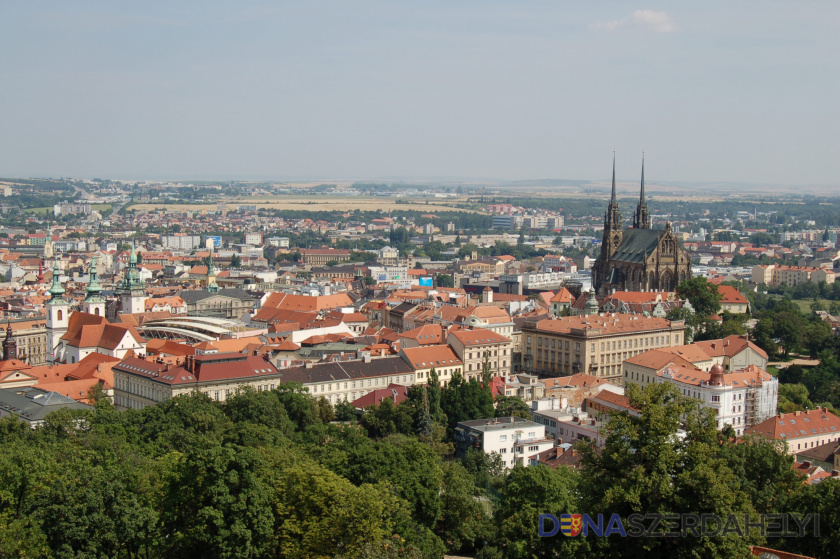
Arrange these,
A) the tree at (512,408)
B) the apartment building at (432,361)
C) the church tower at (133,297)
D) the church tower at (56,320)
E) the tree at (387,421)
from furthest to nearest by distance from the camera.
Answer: the church tower at (133,297) → the church tower at (56,320) → the apartment building at (432,361) → the tree at (512,408) → the tree at (387,421)

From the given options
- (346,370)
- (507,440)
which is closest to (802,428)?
(507,440)

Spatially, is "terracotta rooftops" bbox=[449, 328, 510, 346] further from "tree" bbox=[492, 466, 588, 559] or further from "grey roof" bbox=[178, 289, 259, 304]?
"grey roof" bbox=[178, 289, 259, 304]

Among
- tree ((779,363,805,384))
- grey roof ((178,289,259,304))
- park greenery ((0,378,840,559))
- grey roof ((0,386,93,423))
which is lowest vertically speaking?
tree ((779,363,805,384))

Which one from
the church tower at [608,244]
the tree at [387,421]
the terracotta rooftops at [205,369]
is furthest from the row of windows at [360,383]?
the church tower at [608,244]

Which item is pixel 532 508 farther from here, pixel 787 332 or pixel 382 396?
pixel 787 332

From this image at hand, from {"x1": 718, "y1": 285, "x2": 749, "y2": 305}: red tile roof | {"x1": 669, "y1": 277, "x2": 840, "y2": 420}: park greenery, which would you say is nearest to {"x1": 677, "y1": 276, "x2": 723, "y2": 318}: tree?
{"x1": 669, "y1": 277, "x2": 840, "y2": 420}: park greenery

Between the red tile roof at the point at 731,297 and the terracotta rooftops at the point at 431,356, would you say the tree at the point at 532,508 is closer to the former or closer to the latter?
the terracotta rooftops at the point at 431,356
